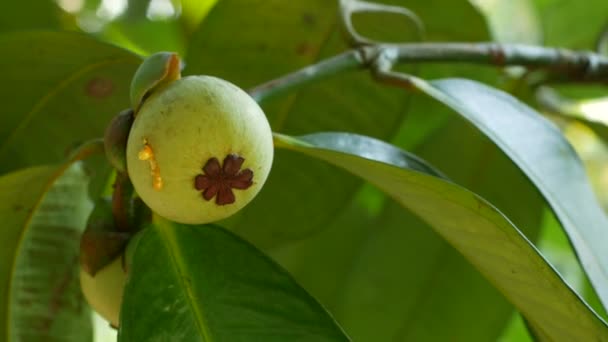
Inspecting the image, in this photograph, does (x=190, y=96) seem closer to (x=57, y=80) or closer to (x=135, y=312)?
(x=135, y=312)

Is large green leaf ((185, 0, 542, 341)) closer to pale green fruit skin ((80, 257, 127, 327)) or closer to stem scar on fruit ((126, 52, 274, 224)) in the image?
pale green fruit skin ((80, 257, 127, 327))

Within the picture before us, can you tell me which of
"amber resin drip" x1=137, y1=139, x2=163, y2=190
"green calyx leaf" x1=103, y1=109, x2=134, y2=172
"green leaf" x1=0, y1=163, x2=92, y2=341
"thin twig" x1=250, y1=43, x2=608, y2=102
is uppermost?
"thin twig" x1=250, y1=43, x2=608, y2=102

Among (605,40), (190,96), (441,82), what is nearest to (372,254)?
(441,82)

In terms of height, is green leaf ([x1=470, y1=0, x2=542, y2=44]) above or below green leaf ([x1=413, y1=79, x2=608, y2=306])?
above

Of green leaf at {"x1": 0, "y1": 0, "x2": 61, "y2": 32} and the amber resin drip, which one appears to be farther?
green leaf at {"x1": 0, "y1": 0, "x2": 61, "y2": 32}

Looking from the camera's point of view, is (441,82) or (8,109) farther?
(8,109)

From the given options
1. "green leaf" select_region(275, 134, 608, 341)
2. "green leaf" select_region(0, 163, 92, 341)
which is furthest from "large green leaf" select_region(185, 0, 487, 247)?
"green leaf" select_region(275, 134, 608, 341)

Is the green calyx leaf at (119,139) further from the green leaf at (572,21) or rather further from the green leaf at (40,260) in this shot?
the green leaf at (572,21)
